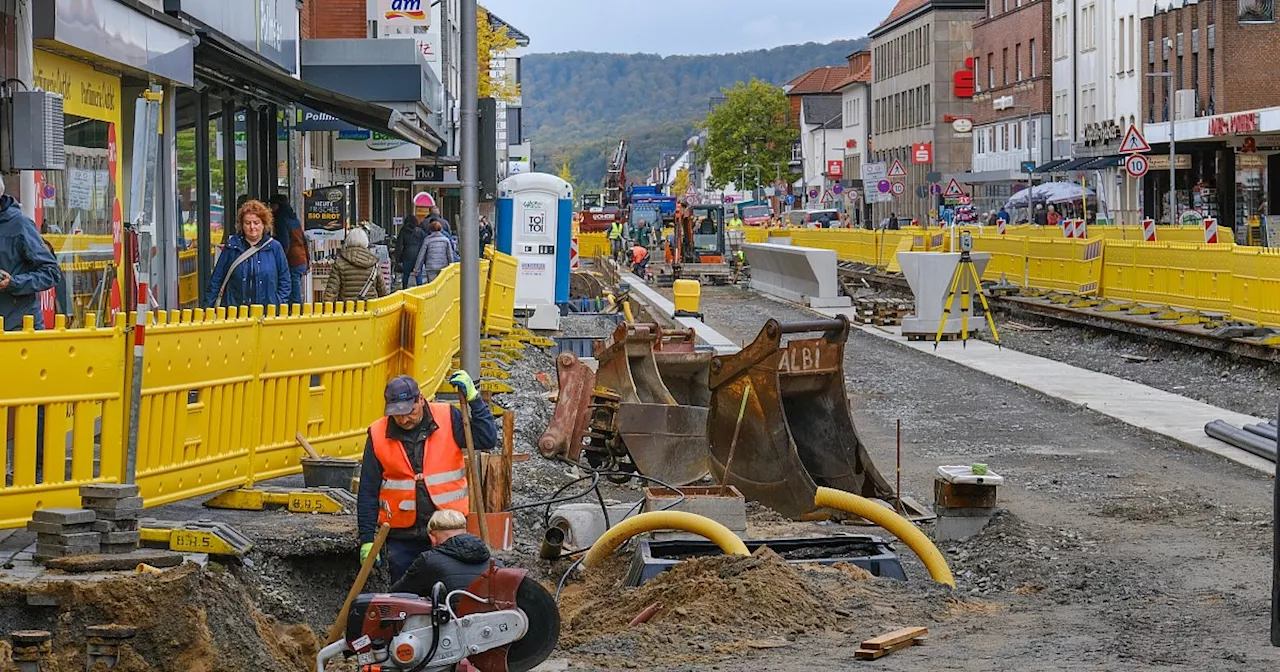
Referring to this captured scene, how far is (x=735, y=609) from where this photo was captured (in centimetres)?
898

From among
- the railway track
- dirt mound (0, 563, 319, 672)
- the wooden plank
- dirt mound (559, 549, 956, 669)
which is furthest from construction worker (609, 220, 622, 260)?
dirt mound (0, 563, 319, 672)

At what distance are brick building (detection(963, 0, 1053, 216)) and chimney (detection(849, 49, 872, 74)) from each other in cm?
4002

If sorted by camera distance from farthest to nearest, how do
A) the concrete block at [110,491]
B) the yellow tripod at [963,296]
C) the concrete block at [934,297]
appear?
the concrete block at [934,297] → the yellow tripod at [963,296] → the concrete block at [110,491]

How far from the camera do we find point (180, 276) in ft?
63.2

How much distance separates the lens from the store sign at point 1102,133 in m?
72.4

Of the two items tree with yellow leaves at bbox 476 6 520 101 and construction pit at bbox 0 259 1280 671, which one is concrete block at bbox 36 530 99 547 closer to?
construction pit at bbox 0 259 1280 671

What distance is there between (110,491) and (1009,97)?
8596 centimetres

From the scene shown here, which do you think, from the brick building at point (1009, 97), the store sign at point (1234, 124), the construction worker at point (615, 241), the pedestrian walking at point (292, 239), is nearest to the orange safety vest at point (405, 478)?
the pedestrian walking at point (292, 239)

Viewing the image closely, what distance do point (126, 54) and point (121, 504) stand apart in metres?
7.39

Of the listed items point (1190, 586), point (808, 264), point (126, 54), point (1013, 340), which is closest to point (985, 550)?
point (1190, 586)

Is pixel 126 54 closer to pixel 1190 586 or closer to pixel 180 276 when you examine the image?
pixel 180 276

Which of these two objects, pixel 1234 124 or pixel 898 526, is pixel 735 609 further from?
pixel 1234 124

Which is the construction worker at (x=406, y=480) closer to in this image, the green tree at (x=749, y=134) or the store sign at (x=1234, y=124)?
the store sign at (x=1234, y=124)

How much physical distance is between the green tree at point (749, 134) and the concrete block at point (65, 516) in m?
147
